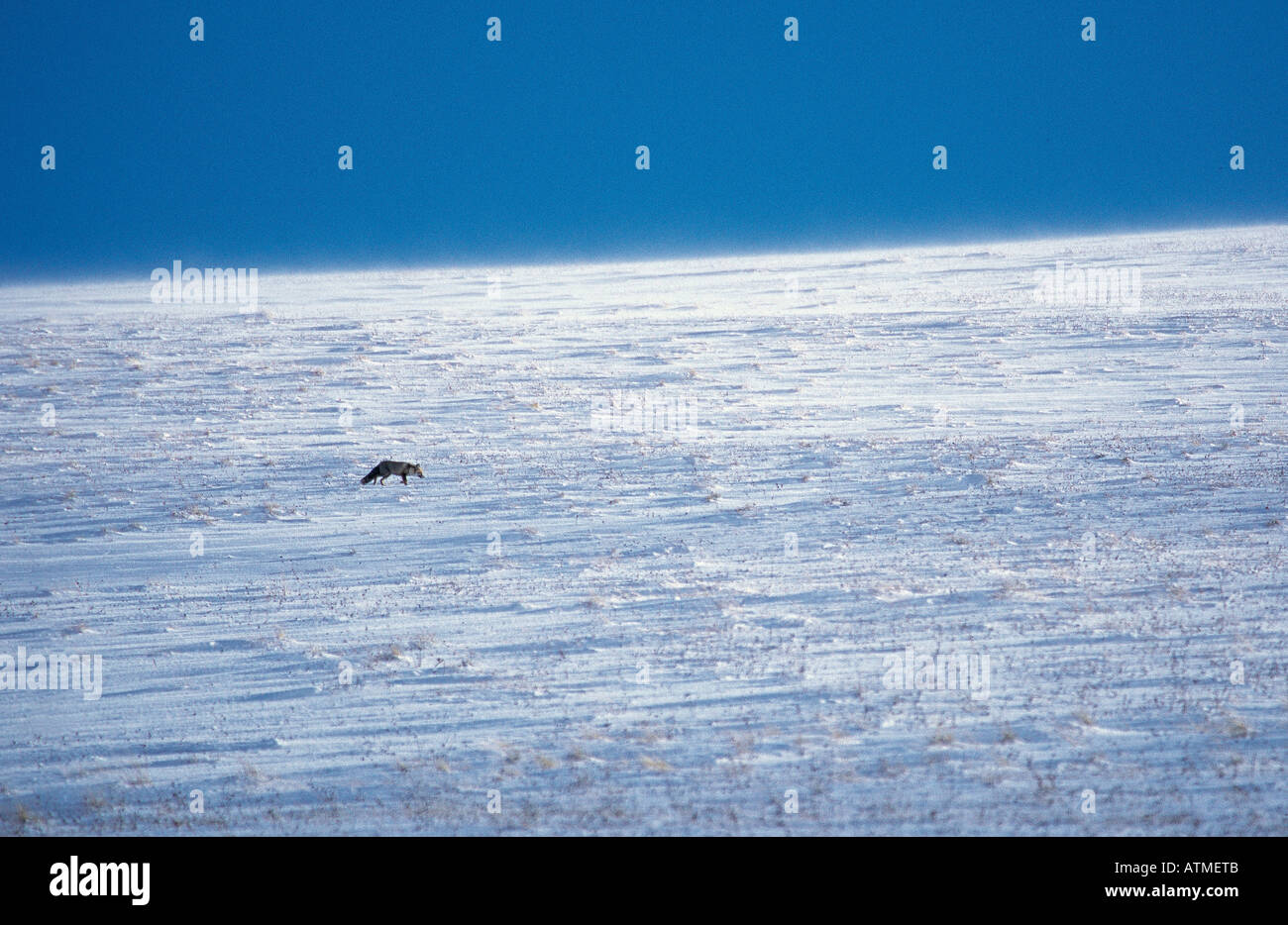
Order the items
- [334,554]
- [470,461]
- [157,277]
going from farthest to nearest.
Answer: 1. [157,277]
2. [470,461]
3. [334,554]

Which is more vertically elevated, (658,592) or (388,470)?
(388,470)

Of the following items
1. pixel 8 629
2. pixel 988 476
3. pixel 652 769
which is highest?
pixel 988 476

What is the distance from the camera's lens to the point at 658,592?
523 inches

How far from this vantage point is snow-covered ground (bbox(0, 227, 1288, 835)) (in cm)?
862

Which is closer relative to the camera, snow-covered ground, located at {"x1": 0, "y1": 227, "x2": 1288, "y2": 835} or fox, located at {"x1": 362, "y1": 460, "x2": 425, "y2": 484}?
snow-covered ground, located at {"x1": 0, "y1": 227, "x2": 1288, "y2": 835}

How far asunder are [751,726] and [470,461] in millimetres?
11945

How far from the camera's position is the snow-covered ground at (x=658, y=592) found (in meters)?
8.62

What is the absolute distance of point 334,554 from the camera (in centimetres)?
1523

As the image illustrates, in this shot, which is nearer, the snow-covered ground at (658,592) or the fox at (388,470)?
the snow-covered ground at (658,592)

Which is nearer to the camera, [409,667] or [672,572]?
[409,667]

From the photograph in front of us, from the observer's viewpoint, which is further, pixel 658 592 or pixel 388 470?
pixel 388 470

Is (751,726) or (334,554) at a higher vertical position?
(334,554)

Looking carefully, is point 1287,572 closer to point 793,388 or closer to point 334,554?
point 334,554

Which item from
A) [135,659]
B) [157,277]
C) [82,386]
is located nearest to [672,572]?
[135,659]
